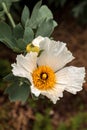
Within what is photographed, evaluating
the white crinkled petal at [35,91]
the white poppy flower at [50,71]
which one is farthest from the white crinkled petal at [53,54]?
the white crinkled petal at [35,91]

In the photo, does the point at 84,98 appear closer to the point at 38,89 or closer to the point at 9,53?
the point at 9,53

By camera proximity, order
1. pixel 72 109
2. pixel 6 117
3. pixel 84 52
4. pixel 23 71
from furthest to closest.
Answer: pixel 84 52 < pixel 72 109 < pixel 6 117 < pixel 23 71

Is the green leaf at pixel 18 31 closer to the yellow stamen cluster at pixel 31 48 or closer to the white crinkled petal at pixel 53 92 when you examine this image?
the yellow stamen cluster at pixel 31 48

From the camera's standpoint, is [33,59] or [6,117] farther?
[6,117]

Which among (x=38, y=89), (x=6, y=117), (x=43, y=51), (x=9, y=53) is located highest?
(x=9, y=53)

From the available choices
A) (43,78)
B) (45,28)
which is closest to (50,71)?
(43,78)

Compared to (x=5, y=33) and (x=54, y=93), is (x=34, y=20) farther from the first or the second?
(x=54, y=93)

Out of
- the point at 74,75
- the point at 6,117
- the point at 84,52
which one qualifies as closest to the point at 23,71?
the point at 74,75
